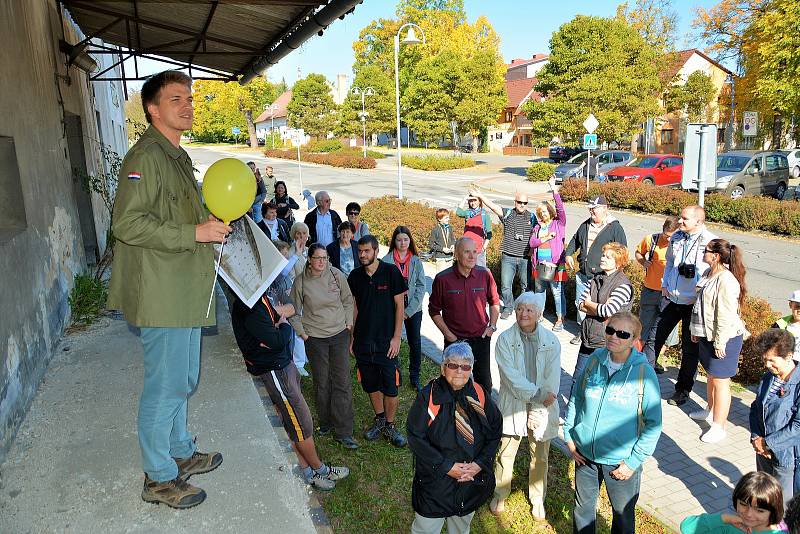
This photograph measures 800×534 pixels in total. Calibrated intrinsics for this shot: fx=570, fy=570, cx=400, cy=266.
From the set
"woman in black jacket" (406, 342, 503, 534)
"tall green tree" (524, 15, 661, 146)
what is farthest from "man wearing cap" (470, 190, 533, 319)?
"tall green tree" (524, 15, 661, 146)

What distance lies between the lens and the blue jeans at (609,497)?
3.73 m

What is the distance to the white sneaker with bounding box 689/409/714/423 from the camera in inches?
229

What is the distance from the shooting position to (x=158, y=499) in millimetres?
3301

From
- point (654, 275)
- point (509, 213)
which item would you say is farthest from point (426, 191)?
point (654, 275)

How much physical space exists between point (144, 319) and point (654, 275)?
19.2 ft

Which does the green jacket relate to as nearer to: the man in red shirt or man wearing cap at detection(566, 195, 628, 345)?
the man in red shirt

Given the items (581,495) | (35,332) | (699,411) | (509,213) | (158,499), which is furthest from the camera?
(509,213)

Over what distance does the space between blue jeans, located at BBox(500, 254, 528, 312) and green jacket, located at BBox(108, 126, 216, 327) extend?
640 centimetres

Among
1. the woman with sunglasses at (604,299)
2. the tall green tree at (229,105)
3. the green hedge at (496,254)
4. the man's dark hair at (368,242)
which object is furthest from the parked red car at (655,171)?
the tall green tree at (229,105)

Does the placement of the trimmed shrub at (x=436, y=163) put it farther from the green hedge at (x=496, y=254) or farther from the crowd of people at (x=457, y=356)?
the crowd of people at (x=457, y=356)

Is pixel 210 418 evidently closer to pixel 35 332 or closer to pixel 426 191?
pixel 35 332

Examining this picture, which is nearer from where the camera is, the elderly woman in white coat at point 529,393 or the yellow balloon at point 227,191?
the yellow balloon at point 227,191

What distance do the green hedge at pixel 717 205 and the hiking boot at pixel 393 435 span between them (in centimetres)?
1560

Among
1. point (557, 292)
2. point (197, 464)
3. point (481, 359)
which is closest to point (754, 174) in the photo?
point (557, 292)
